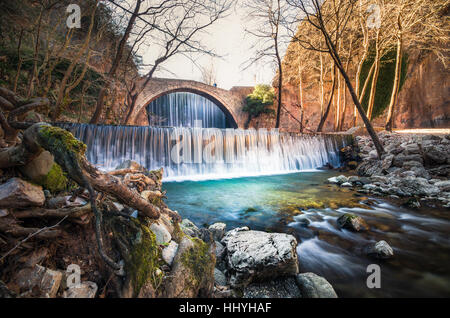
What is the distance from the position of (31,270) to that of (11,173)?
77cm

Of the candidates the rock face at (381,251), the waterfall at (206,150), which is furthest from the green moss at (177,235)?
the waterfall at (206,150)

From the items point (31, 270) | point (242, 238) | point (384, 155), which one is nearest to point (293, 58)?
point (384, 155)

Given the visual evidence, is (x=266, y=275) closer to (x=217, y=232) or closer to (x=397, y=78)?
(x=217, y=232)

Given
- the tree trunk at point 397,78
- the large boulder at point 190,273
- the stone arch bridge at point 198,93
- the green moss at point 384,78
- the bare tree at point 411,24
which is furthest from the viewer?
the green moss at point 384,78

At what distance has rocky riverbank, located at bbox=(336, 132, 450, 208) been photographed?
166 inches

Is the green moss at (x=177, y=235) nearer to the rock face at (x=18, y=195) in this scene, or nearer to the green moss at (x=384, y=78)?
the rock face at (x=18, y=195)

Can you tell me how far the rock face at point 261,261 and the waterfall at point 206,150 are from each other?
614 centimetres

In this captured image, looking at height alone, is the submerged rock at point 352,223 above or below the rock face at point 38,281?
below

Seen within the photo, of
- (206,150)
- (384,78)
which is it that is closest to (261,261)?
(206,150)

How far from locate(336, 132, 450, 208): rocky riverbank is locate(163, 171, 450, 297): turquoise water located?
0.65 metres

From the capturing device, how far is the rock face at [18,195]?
1.12 metres

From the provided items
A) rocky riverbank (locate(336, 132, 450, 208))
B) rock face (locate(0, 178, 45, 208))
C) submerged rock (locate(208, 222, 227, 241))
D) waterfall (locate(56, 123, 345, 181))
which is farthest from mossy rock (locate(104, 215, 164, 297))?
waterfall (locate(56, 123, 345, 181))

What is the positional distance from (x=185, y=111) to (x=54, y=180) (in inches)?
787

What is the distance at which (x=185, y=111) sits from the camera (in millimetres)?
20562
